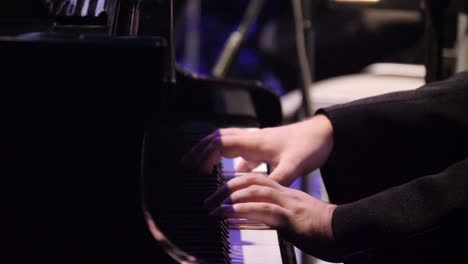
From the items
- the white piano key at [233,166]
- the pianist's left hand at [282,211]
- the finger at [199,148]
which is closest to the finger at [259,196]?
the pianist's left hand at [282,211]

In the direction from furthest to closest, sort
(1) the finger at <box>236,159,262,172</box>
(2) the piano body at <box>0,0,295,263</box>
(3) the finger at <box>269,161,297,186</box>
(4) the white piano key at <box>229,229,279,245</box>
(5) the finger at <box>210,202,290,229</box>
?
1. (1) the finger at <box>236,159,262,172</box>
2. (3) the finger at <box>269,161,297,186</box>
3. (4) the white piano key at <box>229,229,279,245</box>
4. (5) the finger at <box>210,202,290,229</box>
5. (2) the piano body at <box>0,0,295,263</box>

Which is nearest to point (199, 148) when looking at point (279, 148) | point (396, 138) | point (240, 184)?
point (279, 148)

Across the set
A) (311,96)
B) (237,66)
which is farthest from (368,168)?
(237,66)

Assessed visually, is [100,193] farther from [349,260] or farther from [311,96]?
[311,96]

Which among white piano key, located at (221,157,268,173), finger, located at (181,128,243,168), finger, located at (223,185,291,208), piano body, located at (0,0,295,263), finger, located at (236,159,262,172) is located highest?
piano body, located at (0,0,295,263)

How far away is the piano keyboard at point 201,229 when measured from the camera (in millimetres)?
967

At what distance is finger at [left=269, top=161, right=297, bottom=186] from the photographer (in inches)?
45.3

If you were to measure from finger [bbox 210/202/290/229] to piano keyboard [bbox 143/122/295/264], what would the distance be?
2.2 inches

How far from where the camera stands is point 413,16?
13.5ft

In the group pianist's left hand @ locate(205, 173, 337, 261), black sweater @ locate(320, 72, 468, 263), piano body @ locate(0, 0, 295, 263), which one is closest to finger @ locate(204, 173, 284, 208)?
pianist's left hand @ locate(205, 173, 337, 261)

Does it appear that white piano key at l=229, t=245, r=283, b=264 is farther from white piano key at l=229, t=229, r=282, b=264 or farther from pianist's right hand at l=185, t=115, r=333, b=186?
pianist's right hand at l=185, t=115, r=333, b=186

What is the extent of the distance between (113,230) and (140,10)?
533 mm

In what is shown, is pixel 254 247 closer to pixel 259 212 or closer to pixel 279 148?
pixel 259 212

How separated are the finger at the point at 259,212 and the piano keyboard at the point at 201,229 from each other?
0.19ft
